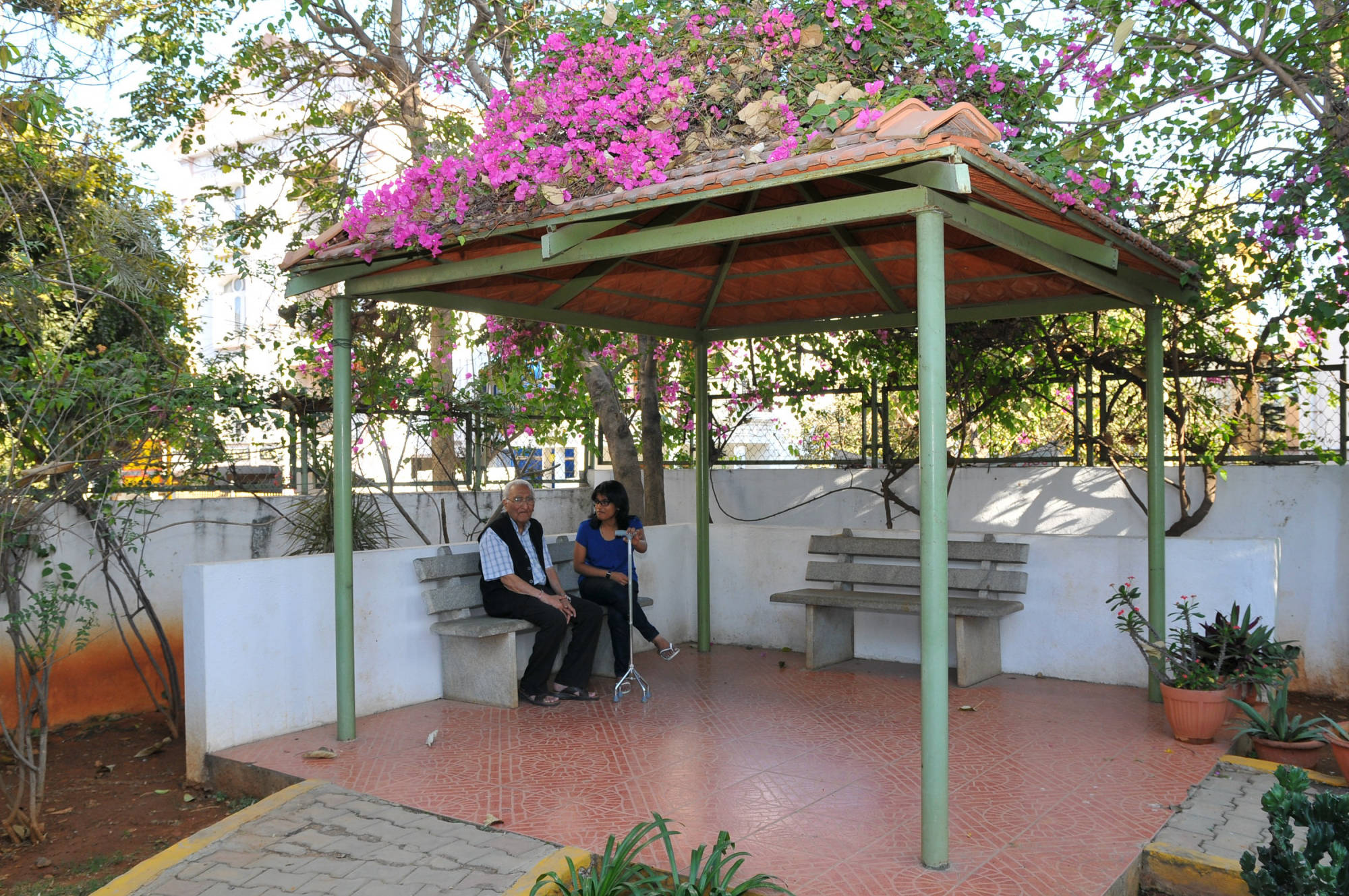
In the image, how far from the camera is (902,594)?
759cm

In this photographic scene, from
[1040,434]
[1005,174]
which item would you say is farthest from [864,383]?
[1005,174]

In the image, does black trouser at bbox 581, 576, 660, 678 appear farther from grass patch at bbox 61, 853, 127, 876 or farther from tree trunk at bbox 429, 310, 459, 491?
tree trunk at bbox 429, 310, 459, 491

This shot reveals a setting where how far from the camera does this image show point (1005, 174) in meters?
3.89

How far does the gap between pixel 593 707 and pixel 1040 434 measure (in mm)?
5086

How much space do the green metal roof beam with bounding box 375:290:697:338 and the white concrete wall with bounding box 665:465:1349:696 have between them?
1918 mm

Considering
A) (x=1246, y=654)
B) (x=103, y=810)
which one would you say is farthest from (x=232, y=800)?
(x=1246, y=654)

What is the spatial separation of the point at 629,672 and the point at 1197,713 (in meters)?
3.31

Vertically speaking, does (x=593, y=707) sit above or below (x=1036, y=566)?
below

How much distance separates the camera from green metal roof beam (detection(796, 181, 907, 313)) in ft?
18.9

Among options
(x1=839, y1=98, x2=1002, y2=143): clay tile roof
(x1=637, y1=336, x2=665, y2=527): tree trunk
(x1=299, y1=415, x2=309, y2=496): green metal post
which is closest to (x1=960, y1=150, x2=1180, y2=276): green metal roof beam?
(x1=839, y1=98, x2=1002, y2=143): clay tile roof

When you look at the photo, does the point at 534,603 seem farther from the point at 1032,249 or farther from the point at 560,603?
the point at 1032,249

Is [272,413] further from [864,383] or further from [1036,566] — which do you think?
[1036,566]

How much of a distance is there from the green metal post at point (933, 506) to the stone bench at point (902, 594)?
281 centimetres

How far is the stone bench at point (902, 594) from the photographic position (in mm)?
6898
